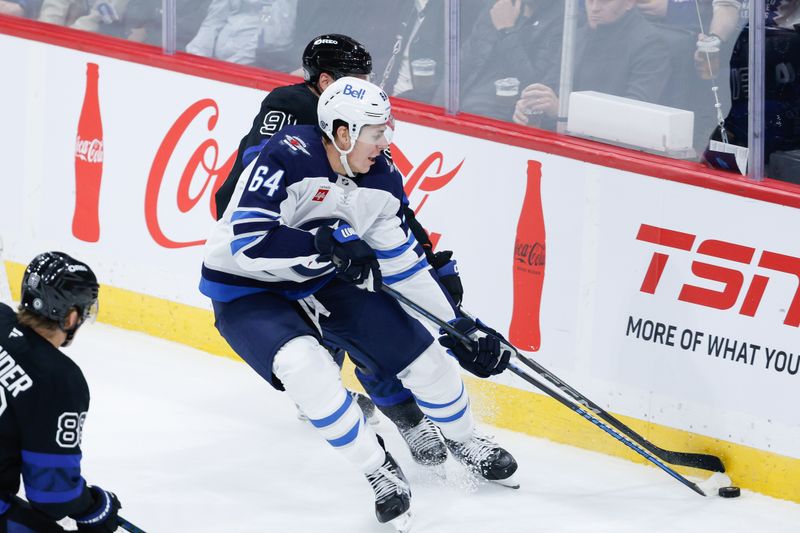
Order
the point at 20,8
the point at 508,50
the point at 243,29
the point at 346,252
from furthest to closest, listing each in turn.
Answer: the point at 20,8
the point at 243,29
the point at 508,50
the point at 346,252

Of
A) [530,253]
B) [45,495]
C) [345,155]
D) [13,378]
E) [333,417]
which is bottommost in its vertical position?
[333,417]

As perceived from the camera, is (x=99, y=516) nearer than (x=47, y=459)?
No

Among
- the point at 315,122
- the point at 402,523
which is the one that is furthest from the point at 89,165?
the point at 402,523

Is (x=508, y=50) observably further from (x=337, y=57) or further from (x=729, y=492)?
(x=729, y=492)

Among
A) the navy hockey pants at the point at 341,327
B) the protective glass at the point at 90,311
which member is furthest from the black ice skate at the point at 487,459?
the protective glass at the point at 90,311

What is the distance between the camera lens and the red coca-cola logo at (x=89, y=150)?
5.32m

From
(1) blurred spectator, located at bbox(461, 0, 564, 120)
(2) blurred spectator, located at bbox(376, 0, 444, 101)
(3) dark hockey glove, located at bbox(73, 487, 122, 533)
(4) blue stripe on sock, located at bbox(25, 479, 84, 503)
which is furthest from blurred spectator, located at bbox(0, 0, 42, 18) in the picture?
(4) blue stripe on sock, located at bbox(25, 479, 84, 503)

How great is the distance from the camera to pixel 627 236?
4.16 metres

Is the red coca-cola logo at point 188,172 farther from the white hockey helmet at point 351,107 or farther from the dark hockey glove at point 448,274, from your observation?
the white hockey helmet at point 351,107

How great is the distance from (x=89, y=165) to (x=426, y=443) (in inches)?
80.4

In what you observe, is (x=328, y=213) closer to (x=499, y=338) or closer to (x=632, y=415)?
(x=499, y=338)

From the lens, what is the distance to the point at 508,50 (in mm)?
4496

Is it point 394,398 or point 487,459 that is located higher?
point 394,398

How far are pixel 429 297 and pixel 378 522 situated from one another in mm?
658
